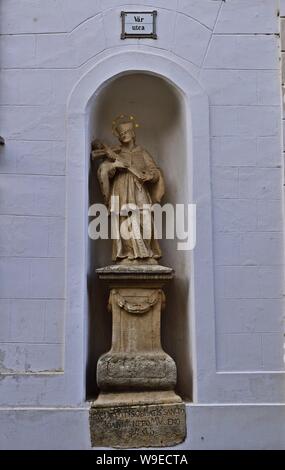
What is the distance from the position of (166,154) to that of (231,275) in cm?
167

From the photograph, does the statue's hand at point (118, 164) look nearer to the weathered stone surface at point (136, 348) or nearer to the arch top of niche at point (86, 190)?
the arch top of niche at point (86, 190)

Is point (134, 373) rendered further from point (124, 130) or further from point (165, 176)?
point (124, 130)

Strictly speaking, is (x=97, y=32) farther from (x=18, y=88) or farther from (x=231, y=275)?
(x=231, y=275)

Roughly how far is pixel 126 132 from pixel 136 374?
2.50m

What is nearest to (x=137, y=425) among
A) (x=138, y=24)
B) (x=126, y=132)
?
(x=126, y=132)

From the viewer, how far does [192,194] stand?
5.74 meters

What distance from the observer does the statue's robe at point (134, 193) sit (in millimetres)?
5871

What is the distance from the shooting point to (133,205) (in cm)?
595

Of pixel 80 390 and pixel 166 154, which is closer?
pixel 80 390

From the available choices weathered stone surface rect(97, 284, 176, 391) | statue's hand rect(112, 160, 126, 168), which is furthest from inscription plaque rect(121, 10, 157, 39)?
weathered stone surface rect(97, 284, 176, 391)

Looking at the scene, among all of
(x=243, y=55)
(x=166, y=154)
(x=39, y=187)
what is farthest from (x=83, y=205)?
(x=243, y=55)

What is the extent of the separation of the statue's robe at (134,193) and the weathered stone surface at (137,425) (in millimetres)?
1463

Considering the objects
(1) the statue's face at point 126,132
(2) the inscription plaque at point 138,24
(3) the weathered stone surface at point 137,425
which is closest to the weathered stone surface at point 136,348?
(3) the weathered stone surface at point 137,425
